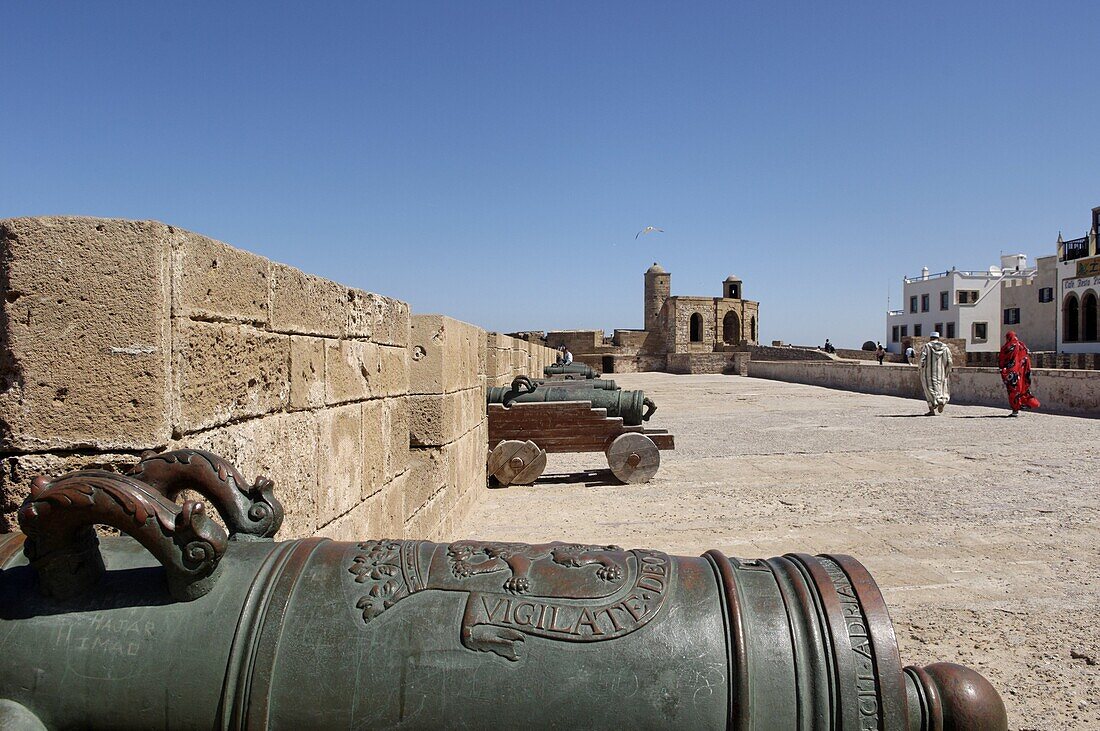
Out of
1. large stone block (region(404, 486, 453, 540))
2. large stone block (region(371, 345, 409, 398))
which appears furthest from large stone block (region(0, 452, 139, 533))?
large stone block (region(404, 486, 453, 540))

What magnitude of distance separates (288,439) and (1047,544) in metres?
4.46

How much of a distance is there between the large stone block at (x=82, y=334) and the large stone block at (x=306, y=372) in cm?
79

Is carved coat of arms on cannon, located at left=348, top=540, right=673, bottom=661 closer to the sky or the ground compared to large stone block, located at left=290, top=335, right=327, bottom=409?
closer to the ground

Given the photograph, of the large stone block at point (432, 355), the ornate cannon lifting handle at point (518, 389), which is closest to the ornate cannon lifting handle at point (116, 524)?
the large stone block at point (432, 355)

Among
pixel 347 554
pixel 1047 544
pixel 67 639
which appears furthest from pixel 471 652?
pixel 1047 544

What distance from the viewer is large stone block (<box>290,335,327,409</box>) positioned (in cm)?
255

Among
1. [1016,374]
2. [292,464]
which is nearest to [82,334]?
[292,464]

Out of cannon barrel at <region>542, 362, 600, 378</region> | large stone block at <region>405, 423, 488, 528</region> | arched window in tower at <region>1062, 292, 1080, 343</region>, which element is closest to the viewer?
large stone block at <region>405, 423, 488, 528</region>

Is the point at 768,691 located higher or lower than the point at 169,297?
lower

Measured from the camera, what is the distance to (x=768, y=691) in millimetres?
1101

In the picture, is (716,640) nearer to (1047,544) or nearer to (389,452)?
(389,452)

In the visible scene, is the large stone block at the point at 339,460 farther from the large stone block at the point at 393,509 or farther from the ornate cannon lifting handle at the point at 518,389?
the ornate cannon lifting handle at the point at 518,389

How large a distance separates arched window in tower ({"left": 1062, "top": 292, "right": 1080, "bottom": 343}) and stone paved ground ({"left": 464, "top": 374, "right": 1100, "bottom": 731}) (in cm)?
3282

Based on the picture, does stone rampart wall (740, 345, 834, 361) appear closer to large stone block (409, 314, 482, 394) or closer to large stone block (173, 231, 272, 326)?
large stone block (409, 314, 482, 394)
